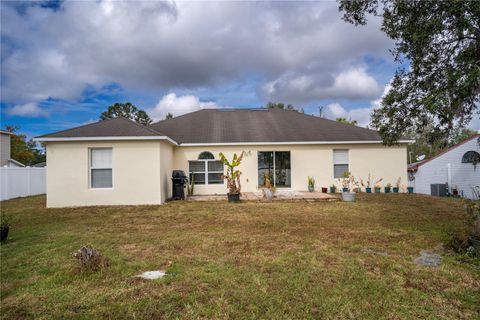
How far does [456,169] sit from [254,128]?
14.9 m

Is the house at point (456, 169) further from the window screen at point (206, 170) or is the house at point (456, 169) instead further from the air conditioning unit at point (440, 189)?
the window screen at point (206, 170)

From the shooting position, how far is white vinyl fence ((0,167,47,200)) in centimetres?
1650

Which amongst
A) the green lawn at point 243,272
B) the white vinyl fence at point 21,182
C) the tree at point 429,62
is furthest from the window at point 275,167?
the white vinyl fence at point 21,182

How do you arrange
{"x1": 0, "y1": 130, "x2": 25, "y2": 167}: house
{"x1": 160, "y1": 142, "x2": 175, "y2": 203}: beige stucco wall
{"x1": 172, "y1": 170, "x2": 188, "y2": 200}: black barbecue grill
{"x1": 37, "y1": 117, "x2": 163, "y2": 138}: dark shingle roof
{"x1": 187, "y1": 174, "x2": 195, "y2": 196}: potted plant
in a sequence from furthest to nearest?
{"x1": 0, "y1": 130, "x2": 25, "y2": 167}: house, {"x1": 187, "y1": 174, "x2": 195, "y2": 196}: potted plant, {"x1": 172, "y1": 170, "x2": 188, "y2": 200}: black barbecue grill, {"x1": 160, "y1": 142, "x2": 175, "y2": 203}: beige stucco wall, {"x1": 37, "y1": 117, "x2": 163, "y2": 138}: dark shingle roof

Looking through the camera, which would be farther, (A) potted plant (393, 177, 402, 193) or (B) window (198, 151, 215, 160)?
(A) potted plant (393, 177, 402, 193)

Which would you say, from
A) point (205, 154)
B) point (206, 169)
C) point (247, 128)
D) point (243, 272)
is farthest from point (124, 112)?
point (243, 272)

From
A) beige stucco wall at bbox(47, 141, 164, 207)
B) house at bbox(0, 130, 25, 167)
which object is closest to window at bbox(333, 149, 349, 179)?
beige stucco wall at bbox(47, 141, 164, 207)

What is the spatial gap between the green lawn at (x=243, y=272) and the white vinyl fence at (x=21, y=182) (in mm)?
11009

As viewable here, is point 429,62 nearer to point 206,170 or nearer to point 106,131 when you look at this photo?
point 206,170

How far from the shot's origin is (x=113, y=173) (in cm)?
1239

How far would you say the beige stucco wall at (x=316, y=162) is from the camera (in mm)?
15820

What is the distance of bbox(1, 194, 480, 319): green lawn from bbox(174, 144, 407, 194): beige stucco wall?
7.38 m

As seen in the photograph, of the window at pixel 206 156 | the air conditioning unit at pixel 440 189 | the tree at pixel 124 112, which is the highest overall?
the tree at pixel 124 112

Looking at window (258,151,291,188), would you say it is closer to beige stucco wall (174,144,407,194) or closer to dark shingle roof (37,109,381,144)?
beige stucco wall (174,144,407,194)
